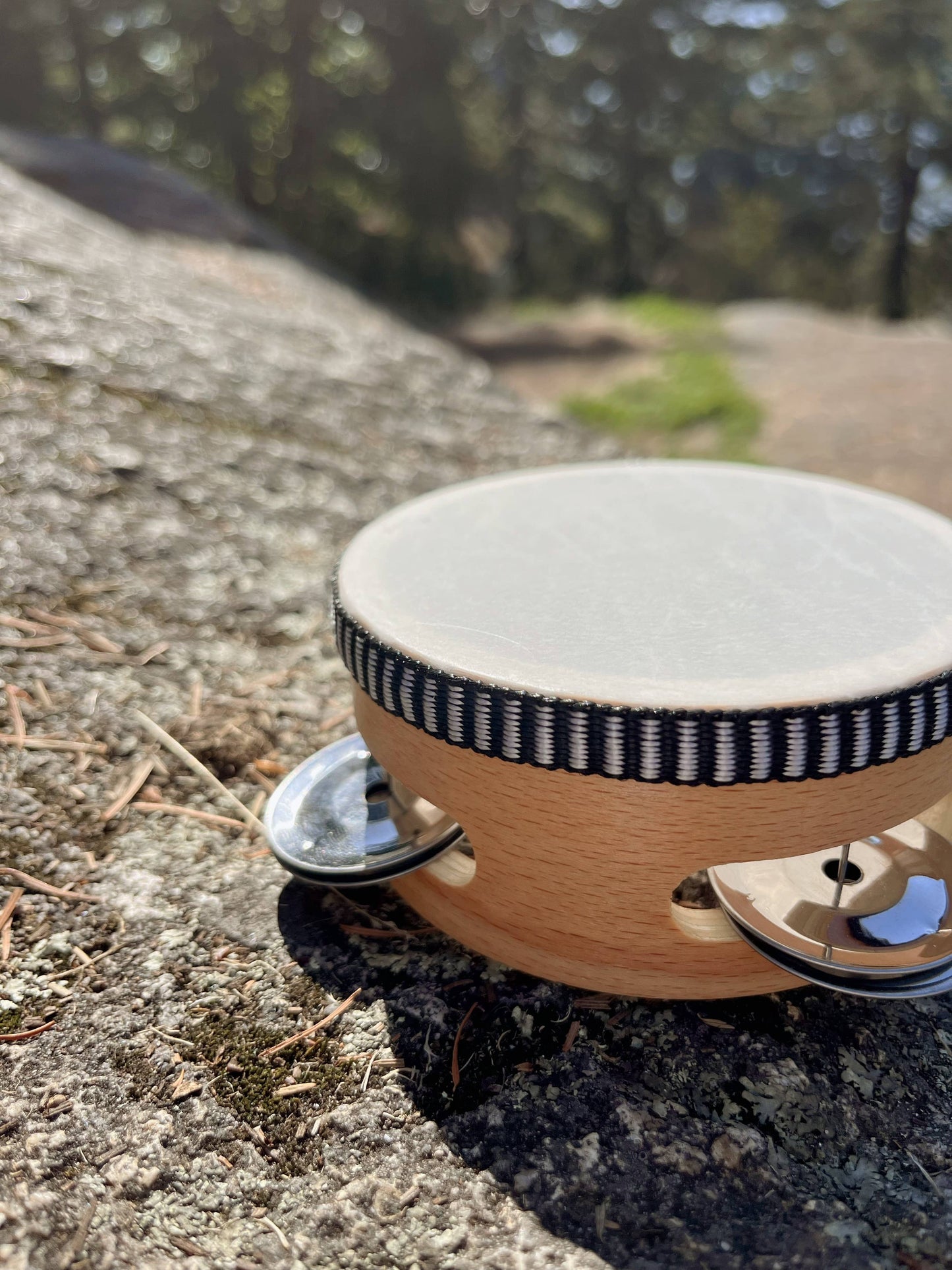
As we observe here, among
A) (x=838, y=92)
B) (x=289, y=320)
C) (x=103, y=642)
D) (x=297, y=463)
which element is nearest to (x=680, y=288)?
(x=838, y=92)

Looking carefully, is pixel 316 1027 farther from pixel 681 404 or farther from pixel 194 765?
pixel 681 404

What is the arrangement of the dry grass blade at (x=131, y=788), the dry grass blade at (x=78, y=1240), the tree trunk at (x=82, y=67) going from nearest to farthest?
→ the dry grass blade at (x=78, y=1240)
the dry grass blade at (x=131, y=788)
the tree trunk at (x=82, y=67)

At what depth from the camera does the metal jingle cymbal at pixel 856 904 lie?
1544 mm

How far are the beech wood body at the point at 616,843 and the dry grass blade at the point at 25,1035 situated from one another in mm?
719

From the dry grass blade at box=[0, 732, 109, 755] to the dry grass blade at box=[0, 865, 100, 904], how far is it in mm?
359

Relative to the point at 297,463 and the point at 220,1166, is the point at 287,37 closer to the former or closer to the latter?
the point at 297,463

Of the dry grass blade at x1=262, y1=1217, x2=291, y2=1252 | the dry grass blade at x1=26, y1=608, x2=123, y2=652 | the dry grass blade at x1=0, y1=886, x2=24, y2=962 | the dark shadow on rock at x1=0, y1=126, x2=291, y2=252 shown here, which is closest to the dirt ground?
the dark shadow on rock at x1=0, y1=126, x2=291, y2=252

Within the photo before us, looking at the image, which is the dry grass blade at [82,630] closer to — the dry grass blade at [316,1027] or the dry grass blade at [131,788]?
the dry grass blade at [131,788]

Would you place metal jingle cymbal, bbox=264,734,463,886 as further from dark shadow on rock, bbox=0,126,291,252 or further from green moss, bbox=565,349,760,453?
dark shadow on rock, bbox=0,126,291,252

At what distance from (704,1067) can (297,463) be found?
8.76ft

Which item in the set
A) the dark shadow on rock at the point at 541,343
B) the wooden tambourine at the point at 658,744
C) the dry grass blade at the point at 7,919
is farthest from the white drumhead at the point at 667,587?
the dark shadow on rock at the point at 541,343

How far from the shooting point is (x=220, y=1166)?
1.42 metres

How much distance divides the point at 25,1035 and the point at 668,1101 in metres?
1.07

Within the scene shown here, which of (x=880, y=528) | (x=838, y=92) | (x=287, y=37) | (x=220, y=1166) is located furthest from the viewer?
(x=838, y=92)
